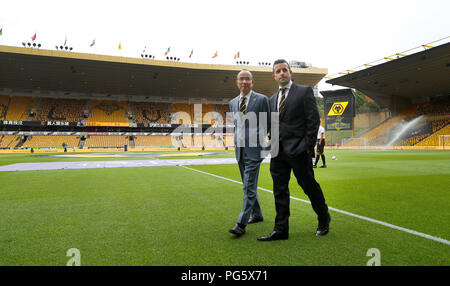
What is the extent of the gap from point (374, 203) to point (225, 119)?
4382cm

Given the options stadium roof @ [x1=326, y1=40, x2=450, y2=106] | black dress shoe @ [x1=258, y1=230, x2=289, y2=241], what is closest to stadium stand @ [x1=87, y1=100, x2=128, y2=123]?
stadium roof @ [x1=326, y1=40, x2=450, y2=106]

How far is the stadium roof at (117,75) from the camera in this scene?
30.1 metres

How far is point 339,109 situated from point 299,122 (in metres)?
37.7

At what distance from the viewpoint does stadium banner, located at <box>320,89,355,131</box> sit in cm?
3672

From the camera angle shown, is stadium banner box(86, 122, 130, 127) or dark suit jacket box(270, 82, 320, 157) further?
stadium banner box(86, 122, 130, 127)

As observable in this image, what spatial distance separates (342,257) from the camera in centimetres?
237

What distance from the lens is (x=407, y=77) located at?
34.1 metres

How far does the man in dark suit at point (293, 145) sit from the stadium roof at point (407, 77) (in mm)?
29419

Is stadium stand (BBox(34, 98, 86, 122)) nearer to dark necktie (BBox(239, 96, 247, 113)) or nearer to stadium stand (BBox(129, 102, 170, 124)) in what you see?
stadium stand (BBox(129, 102, 170, 124))

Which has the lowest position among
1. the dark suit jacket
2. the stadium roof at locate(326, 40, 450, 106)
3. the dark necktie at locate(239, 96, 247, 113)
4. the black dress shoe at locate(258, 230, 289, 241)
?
the black dress shoe at locate(258, 230, 289, 241)

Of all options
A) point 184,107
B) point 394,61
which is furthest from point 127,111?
point 394,61

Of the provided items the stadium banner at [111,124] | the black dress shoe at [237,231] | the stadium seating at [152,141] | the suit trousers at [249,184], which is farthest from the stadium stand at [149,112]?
the black dress shoe at [237,231]

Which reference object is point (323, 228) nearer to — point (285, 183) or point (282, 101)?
point (285, 183)
